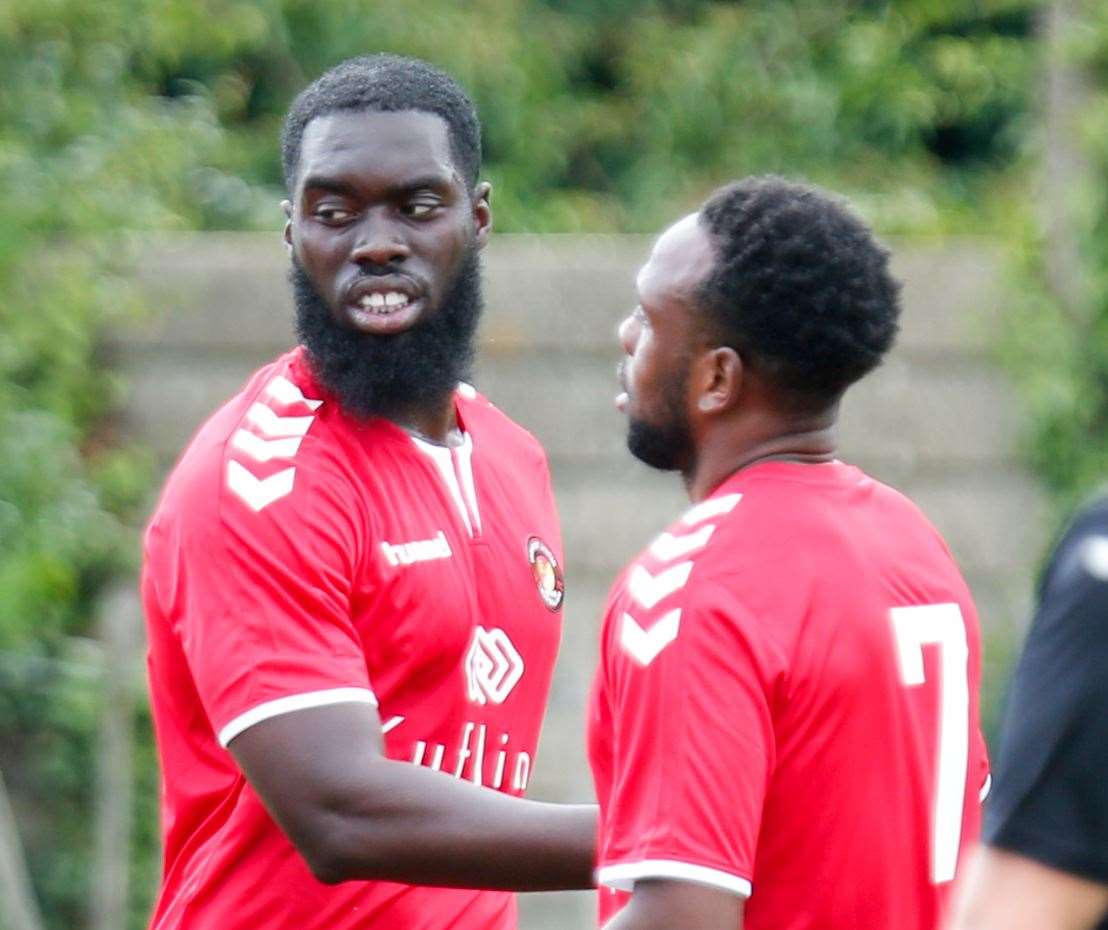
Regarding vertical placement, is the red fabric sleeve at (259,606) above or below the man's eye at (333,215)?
below

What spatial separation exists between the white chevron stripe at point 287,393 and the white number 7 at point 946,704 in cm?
112

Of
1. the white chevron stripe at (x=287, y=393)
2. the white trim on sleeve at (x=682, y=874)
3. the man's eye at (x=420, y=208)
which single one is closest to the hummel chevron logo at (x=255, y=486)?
the white chevron stripe at (x=287, y=393)

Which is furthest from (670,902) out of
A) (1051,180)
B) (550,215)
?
(550,215)

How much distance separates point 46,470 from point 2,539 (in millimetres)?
259

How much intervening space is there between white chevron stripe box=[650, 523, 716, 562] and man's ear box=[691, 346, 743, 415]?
20 centimetres

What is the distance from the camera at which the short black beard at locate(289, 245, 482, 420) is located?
340cm

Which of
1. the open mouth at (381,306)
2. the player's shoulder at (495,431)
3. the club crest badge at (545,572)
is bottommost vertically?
the club crest badge at (545,572)

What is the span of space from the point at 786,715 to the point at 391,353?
116 cm

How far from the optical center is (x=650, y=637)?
2523 mm

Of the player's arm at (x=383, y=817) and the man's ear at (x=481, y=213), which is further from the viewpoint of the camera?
the man's ear at (x=481, y=213)

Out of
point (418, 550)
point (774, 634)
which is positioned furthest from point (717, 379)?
point (418, 550)

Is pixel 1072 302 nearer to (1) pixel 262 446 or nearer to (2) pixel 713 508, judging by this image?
(1) pixel 262 446

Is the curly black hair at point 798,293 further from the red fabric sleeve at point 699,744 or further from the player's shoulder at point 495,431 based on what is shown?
the player's shoulder at point 495,431

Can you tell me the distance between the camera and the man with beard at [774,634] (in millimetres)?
2490
